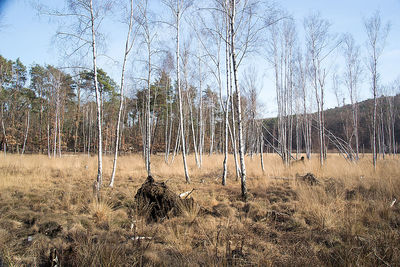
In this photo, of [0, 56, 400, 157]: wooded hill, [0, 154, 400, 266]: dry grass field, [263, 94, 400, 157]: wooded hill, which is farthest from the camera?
[263, 94, 400, 157]: wooded hill

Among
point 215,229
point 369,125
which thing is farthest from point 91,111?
point 369,125

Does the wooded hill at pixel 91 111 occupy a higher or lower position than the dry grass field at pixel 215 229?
higher

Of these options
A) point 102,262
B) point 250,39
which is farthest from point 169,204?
point 250,39

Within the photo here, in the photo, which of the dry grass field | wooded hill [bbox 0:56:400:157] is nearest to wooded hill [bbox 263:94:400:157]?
wooded hill [bbox 0:56:400:157]

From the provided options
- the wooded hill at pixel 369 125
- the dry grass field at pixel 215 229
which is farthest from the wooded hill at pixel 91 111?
the dry grass field at pixel 215 229

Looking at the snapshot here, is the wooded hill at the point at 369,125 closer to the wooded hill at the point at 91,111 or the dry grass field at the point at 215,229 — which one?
the wooded hill at the point at 91,111

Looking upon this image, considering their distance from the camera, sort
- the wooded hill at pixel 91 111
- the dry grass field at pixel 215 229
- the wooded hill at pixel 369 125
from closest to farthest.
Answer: the dry grass field at pixel 215 229 < the wooded hill at pixel 91 111 < the wooded hill at pixel 369 125

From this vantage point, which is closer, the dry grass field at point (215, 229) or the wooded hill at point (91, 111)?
the dry grass field at point (215, 229)

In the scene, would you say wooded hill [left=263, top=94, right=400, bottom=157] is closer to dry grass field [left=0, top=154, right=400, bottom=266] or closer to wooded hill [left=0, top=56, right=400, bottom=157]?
wooded hill [left=0, top=56, right=400, bottom=157]

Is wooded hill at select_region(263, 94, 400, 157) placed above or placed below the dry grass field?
above

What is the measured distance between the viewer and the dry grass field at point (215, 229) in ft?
7.86

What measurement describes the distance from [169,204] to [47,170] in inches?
366

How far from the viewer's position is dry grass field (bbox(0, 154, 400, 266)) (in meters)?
2.39

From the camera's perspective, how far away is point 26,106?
22359 mm
